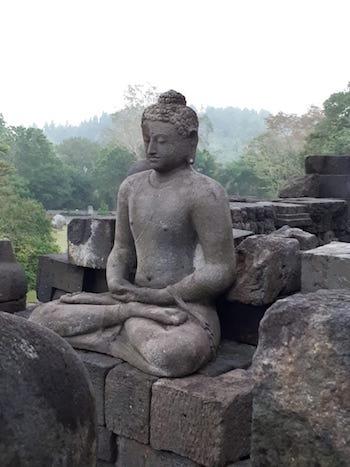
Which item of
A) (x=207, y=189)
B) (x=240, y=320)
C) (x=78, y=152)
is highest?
(x=78, y=152)

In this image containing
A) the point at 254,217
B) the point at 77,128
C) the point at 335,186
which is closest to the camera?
the point at 254,217

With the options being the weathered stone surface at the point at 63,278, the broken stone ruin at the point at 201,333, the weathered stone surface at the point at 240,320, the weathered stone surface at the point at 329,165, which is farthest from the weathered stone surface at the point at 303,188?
the weathered stone surface at the point at 240,320

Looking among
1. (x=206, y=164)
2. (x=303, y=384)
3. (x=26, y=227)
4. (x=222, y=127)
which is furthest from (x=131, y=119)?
(x=222, y=127)

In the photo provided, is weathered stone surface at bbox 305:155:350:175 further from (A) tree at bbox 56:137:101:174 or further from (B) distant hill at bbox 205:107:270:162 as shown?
(B) distant hill at bbox 205:107:270:162

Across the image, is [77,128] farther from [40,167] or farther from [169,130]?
[169,130]

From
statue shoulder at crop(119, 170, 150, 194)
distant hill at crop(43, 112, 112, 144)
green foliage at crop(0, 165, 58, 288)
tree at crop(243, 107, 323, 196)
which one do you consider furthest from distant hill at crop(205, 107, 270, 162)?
statue shoulder at crop(119, 170, 150, 194)

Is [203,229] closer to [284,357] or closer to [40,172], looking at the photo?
[284,357]

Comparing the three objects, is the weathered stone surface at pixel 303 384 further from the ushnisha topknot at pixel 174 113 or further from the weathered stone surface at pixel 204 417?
the ushnisha topknot at pixel 174 113

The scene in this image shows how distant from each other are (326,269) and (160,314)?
97 cm

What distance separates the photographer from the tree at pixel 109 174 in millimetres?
38656

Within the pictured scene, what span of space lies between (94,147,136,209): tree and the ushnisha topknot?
114 feet

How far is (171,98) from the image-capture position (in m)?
3.78

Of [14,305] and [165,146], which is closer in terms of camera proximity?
[165,146]

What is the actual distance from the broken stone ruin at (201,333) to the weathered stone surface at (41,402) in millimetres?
757
